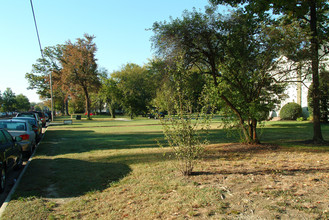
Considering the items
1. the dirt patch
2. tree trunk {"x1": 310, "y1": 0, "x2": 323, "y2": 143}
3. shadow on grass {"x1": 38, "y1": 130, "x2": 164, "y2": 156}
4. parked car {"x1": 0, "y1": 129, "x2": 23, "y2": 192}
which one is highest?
tree trunk {"x1": 310, "y1": 0, "x2": 323, "y2": 143}

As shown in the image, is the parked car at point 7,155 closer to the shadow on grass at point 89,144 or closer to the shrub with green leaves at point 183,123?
the shadow on grass at point 89,144

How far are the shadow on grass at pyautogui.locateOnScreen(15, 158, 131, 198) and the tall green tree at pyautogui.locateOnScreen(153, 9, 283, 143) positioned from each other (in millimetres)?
4760

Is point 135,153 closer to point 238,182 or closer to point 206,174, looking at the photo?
point 206,174

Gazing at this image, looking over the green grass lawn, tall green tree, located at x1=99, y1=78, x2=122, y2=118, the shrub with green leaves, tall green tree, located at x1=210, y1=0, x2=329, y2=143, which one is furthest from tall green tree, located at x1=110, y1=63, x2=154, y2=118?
the shrub with green leaves

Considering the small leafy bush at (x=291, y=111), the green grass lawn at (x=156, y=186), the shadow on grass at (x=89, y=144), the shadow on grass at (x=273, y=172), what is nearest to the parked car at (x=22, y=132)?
the shadow on grass at (x=89, y=144)

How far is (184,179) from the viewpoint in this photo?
6.13 metres

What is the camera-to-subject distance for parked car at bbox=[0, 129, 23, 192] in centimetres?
635

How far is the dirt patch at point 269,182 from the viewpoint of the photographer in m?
4.07

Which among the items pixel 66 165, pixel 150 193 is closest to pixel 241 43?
pixel 150 193

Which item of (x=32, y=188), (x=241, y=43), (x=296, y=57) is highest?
(x=241, y=43)

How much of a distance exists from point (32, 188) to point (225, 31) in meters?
8.08

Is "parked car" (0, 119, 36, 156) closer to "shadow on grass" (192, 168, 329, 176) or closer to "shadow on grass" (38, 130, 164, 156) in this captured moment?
"shadow on grass" (38, 130, 164, 156)

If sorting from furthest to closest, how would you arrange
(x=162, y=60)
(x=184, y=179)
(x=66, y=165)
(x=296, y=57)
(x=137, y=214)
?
(x=162, y=60)
(x=296, y=57)
(x=66, y=165)
(x=184, y=179)
(x=137, y=214)

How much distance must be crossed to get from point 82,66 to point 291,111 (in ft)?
99.0
